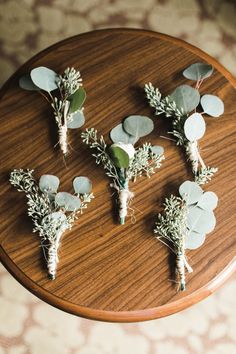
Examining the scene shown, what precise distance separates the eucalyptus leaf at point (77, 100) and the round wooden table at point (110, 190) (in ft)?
0.20

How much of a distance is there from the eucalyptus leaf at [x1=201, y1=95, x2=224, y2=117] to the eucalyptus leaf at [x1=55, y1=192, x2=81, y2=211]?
1.20ft

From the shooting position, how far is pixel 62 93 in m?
1.37

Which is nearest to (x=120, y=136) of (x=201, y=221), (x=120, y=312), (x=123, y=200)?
(x=123, y=200)

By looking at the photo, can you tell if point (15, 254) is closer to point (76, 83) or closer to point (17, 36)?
point (76, 83)

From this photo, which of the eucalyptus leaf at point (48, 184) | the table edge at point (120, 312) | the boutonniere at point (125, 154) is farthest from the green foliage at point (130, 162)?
the table edge at point (120, 312)

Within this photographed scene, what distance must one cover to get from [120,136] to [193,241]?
11.4 inches

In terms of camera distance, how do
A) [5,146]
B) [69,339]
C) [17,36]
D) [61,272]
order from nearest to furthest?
[61,272] → [5,146] → [69,339] → [17,36]

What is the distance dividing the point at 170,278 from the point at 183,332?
494mm

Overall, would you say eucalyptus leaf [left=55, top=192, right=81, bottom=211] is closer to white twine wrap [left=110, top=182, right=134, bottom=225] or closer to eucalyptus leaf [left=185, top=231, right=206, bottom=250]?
white twine wrap [left=110, top=182, right=134, bottom=225]

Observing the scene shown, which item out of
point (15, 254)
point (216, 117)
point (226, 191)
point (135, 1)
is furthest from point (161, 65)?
point (135, 1)

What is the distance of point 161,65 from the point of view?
4.59 feet

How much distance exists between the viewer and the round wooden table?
1.21 m

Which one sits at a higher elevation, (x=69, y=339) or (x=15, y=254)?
(x=15, y=254)

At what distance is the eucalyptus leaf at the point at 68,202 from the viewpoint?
1.25 meters
